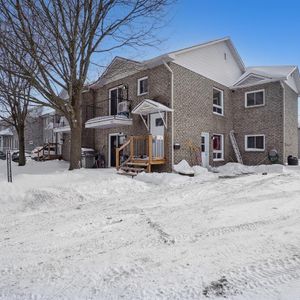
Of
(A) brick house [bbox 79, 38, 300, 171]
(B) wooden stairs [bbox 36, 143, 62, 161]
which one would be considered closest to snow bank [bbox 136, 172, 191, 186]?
(A) brick house [bbox 79, 38, 300, 171]

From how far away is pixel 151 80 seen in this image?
13.4m

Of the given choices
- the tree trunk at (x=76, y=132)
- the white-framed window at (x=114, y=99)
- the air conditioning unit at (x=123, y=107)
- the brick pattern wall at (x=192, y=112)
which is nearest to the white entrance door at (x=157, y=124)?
the brick pattern wall at (x=192, y=112)

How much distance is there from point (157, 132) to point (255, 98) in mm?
7723

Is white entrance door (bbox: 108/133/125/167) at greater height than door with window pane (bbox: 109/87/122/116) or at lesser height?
lesser

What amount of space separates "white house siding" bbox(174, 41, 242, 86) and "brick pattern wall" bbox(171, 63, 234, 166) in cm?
38

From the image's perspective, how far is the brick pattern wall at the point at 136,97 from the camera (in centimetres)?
1255

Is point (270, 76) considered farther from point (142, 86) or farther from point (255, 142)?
point (142, 86)

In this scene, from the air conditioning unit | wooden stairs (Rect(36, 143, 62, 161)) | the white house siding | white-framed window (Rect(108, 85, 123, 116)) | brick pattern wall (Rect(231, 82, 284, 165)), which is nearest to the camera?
the white house siding

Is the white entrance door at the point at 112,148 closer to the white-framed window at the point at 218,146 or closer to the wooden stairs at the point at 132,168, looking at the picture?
the wooden stairs at the point at 132,168

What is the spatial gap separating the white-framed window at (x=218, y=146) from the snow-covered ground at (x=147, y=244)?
8.29 m

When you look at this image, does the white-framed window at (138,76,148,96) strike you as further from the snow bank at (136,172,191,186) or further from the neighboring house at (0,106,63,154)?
the neighboring house at (0,106,63,154)

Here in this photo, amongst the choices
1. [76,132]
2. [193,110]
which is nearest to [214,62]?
Answer: [193,110]

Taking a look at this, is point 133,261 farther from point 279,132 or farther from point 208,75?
point 279,132

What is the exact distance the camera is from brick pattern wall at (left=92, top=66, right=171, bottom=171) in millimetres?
12547
